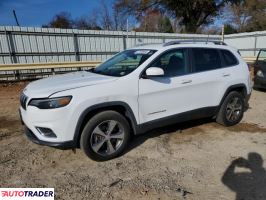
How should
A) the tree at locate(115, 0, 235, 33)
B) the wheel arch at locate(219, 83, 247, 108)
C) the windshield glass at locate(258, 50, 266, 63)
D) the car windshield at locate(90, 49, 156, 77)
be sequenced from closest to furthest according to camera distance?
1. the car windshield at locate(90, 49, 156, 77)
2. the wheel arch at locate(219, 83, 247, 108)
3. the windshield glass at locate(258, 50, 266, 63)
4. the tree at locate(115, 0, 235, 33)

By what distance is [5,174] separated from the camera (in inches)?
147

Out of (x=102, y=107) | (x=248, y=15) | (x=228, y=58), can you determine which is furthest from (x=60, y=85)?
(x=248, y=15)

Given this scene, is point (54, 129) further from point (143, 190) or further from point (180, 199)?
point (180, 199)

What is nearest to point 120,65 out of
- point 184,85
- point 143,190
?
point 184,85

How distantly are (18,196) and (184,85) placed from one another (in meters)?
3.07

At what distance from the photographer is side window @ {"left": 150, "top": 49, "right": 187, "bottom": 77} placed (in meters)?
4.48

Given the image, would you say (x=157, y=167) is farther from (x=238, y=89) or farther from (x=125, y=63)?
(x=238, y=89)

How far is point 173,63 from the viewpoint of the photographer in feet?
15.2

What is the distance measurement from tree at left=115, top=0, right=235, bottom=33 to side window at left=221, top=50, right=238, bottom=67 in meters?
24.1

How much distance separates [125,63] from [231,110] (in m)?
2.53

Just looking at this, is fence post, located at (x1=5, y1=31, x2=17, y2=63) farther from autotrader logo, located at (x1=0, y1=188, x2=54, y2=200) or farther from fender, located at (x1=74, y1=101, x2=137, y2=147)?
autotrader logo, located at (x1=0, y1=188, x2=54, y2=200)

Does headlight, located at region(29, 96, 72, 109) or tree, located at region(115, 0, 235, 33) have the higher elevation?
tree, located at region(115, 0, 235, 33)

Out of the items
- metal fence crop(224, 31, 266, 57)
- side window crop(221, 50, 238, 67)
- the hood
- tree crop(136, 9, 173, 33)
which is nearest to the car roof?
side window crop(221, 50, 238, 67)

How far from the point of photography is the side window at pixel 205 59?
489 cm
